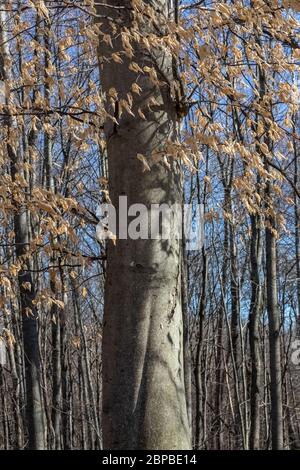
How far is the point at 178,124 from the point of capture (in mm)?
3600

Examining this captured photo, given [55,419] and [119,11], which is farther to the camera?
[55,419]

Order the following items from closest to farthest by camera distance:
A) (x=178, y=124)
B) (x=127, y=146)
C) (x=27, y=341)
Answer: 1. (x=127, y=146)
2. (x=178, y=124)
3. (x=27, y=341)

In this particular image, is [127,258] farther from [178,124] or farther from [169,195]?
[178,124]

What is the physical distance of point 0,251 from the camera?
13.8m

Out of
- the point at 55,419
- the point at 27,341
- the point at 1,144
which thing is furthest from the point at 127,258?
the point at 55,419

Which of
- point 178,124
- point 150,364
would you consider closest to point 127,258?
point 150,364

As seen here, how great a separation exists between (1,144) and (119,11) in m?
1.96

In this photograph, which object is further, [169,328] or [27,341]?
[27,341]

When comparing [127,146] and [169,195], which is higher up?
[127,146]
